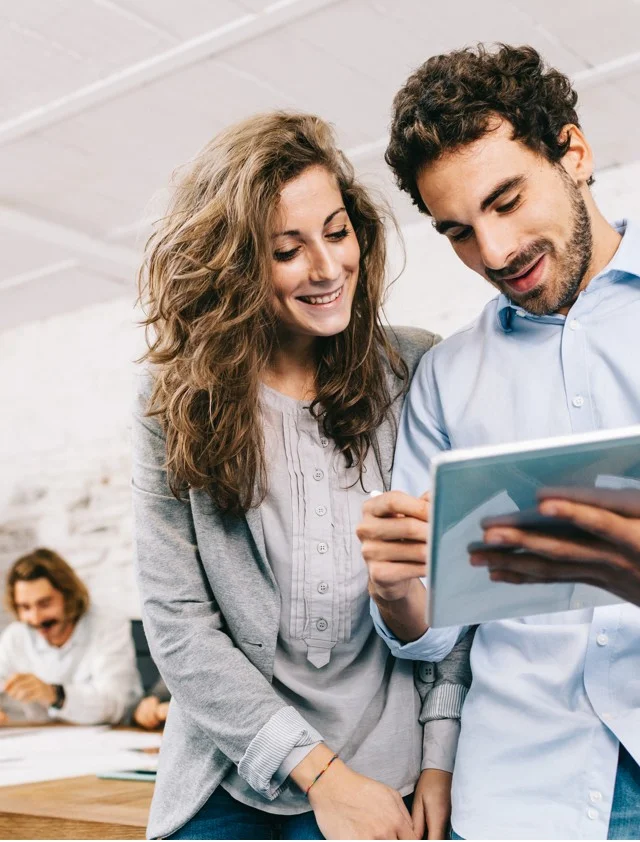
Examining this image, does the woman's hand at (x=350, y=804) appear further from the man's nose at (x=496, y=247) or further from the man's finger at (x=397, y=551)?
the man's nose at (x=496, y=247)

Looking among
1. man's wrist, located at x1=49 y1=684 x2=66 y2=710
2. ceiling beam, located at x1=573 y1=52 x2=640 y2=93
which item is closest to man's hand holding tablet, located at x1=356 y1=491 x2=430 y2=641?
ceiling beam, located at x1=573 y1=52 x2=640 y2=93

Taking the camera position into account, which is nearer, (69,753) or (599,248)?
(599,248)

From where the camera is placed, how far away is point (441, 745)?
1399 millimetres

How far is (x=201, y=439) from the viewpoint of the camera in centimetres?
146

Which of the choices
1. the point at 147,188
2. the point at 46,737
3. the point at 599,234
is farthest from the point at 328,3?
the point at 46,737

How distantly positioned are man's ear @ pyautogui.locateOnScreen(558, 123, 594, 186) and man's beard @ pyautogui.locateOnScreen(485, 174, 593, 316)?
0.29ft

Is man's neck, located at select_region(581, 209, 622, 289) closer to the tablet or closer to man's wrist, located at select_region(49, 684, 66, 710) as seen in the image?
the tablet

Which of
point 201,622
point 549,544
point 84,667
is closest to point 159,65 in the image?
point 201,622

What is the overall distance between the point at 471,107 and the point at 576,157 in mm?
196

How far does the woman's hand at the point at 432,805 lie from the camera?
4.35 ft

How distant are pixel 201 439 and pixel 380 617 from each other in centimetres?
38

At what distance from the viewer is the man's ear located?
4.79 ft

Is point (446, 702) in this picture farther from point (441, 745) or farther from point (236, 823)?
point (236, 823)

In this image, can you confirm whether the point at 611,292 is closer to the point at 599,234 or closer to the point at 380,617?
the point at 599,234
